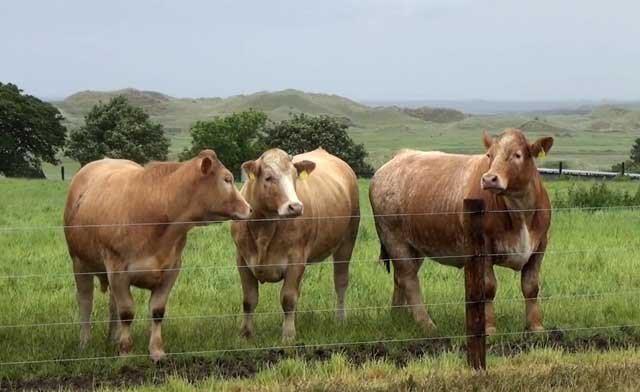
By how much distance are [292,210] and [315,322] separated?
1.73m

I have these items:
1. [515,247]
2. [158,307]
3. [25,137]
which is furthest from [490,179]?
[25,137]

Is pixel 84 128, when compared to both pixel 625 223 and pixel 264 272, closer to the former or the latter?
pixel 625 223

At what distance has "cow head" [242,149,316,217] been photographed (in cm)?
811

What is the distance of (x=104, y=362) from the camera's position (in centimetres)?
739

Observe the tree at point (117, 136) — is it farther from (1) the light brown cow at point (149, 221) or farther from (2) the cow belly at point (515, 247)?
(2) the cow belly at point (515, 247)

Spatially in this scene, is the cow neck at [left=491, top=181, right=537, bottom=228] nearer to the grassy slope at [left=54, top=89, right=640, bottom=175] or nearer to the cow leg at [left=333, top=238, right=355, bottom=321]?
the cow leg at [left=333, top=238, right=355, bottom=321]

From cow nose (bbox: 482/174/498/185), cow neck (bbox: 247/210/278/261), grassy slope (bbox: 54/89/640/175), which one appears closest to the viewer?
cow nose (bbox: 482/174/498/185)

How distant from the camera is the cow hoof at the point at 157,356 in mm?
7504

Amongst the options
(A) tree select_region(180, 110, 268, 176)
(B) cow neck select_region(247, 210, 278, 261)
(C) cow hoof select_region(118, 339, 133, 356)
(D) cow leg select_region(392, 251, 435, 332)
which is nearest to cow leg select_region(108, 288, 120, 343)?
(C) cow hoof select_region(118, 339, 133, 356)

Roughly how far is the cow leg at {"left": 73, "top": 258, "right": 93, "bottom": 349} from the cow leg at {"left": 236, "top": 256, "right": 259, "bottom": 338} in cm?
150

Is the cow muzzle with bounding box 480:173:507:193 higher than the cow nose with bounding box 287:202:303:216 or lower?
higher

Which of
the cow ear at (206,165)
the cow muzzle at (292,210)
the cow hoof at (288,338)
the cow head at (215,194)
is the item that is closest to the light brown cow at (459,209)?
the cow hoof at (288,338)

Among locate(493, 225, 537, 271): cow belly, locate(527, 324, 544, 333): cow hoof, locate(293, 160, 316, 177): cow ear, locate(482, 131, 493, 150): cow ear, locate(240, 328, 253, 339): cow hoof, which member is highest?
locate(482, 131, 493, 150): cow ear

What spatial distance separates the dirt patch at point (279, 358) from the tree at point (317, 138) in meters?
45.2
